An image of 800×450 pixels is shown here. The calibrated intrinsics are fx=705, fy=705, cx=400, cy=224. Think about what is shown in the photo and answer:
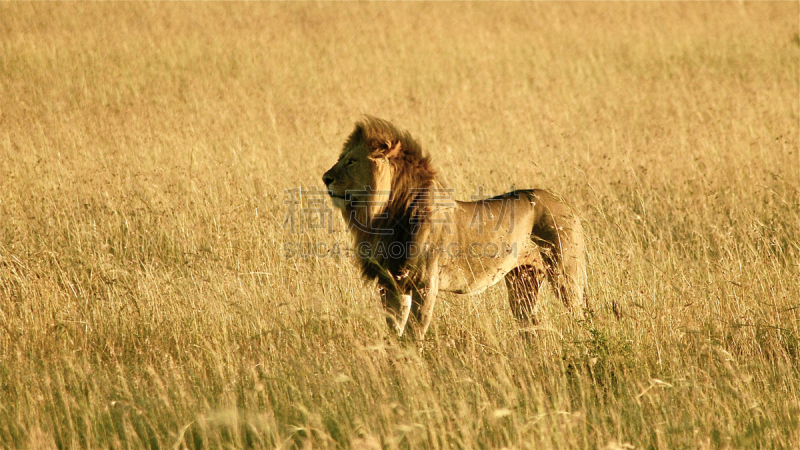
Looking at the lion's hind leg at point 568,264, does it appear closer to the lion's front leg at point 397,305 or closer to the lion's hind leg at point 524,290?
the lion's hind leg at point 524,290

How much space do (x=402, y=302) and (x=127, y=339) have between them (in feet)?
7.00

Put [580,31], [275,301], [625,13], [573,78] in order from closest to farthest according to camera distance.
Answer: [275,301] → [573,78] → [580,31] → [625,13]

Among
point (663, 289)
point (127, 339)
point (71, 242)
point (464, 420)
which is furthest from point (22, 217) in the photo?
point (663, 289)

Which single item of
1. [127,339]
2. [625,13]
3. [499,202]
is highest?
[625,13]

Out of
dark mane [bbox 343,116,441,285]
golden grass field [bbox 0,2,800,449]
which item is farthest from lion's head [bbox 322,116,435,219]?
golden grass field [bbox 0,2,800,449]

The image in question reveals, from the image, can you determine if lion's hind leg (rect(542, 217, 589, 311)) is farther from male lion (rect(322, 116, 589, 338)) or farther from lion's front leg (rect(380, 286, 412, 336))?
lion's front leg (rect(380, 286, 412, 336))

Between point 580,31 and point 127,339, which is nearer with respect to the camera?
point 127,339

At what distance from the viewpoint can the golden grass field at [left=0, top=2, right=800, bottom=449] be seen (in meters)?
3.90

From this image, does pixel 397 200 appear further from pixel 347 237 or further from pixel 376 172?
pixel 347 237

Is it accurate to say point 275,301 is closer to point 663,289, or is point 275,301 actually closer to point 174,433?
point 174,433

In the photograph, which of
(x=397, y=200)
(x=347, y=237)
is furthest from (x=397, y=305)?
(x=347, y=237)

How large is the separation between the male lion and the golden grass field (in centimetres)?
29

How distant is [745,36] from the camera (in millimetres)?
18547

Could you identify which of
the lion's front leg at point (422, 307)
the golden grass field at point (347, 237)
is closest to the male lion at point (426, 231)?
the lion's front leg at point (422, 307)
